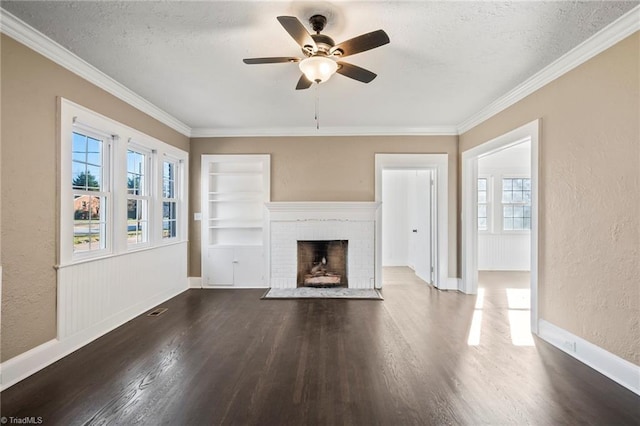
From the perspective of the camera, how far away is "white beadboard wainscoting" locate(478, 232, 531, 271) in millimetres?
6367

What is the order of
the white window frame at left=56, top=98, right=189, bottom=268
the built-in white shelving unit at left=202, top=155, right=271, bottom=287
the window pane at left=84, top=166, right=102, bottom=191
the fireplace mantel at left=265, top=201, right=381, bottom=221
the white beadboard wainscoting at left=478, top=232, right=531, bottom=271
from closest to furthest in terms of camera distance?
the white window frame at left=56, top=98, right=189, bottom=268 → the window pane at left=84, top=166, right=102, bottom=191 → the fireplace mantel at left=265, top=201, right=381, bottom=221 → the built-in white shelving unit at left=202, top=155, right=271, bottom=287 → the white beadboard wainscoting at left=478, top=232, right=531, bottom=271

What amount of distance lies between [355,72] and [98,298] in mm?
3313

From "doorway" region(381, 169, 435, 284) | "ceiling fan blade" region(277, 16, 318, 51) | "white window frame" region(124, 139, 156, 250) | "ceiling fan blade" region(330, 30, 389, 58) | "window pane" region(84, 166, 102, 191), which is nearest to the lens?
"ceiling fan blade" region(277, 16, 318, 51)

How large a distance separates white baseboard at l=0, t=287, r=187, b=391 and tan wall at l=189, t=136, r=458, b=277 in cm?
182

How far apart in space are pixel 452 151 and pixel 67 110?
502cm

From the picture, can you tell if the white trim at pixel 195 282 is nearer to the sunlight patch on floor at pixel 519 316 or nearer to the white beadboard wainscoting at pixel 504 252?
the sunlight patch on floor at pixel 519 316

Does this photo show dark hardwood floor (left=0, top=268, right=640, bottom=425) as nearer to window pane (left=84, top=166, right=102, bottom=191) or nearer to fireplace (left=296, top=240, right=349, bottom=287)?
fireplace (left=296, top=240, right=349, bottom=287)

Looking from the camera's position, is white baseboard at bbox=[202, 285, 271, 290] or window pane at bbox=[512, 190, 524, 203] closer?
white baseboard at bbox=[202, 285, 271, 290]

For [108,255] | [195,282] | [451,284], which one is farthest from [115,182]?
[451,284]

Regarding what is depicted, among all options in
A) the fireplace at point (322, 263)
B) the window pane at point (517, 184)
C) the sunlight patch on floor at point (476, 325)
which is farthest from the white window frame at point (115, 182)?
the window pane at point (517, 184)

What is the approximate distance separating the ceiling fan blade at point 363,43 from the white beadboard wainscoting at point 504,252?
584 centimetres

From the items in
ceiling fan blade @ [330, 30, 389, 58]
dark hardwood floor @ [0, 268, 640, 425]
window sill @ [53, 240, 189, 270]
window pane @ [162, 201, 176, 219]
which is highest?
ceiling fan blade @ [330, 30, 389, 58]

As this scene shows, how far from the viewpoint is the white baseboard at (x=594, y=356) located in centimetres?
205

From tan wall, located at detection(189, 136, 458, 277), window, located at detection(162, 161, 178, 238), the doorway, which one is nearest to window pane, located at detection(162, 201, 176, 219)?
window, located at detection(162, 161, 178, 238)
